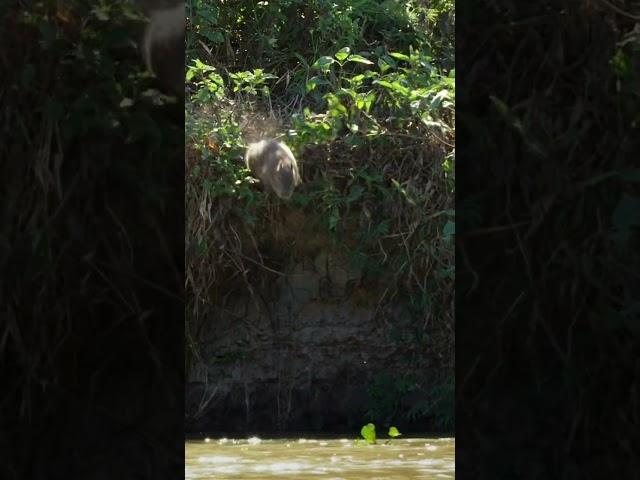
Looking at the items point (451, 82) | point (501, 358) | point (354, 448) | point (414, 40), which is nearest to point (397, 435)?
point (354, 448)

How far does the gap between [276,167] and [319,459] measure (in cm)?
226

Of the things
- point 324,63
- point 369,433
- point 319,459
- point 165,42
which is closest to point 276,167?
point 324,63

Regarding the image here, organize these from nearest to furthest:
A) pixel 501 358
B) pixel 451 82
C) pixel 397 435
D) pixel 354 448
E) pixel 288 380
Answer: pixel 501 358 → pixel 354 448 → pixel 397 435 → pixel 288 380 → pixel 451 82

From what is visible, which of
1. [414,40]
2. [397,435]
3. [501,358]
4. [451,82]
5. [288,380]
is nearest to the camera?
[501,358]

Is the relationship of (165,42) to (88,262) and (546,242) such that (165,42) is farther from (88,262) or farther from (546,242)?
(546,242)

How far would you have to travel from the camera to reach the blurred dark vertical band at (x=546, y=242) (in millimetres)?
2307

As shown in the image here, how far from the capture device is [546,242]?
2.31 meters

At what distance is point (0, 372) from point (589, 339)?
1.08 m

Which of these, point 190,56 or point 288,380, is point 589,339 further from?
point 190,56

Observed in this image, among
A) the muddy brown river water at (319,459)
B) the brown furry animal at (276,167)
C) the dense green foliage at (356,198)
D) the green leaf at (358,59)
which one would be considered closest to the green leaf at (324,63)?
the dense green foliage at (356,198)

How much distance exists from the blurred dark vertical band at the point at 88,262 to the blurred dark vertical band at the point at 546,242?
55 centimetres

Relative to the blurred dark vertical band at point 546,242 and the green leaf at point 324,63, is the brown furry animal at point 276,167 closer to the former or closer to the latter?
the green leaf at point 324,63

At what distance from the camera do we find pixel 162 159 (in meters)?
2.33

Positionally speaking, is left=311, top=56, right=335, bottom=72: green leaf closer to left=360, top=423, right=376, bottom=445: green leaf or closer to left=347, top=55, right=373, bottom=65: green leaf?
left=347, top=55, right=373, bottom=65: green leaf
